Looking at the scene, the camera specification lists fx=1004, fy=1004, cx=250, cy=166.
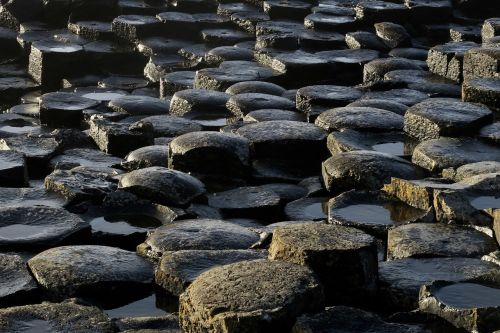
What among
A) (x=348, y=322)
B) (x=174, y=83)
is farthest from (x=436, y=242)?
(x=174, y=83)

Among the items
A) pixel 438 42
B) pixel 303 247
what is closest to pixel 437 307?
pixel 303 247

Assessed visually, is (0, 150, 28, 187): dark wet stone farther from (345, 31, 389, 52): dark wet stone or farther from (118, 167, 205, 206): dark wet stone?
(345, 31, 389, 52): dark wet stone

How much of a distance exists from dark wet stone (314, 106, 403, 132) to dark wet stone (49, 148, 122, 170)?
1151 mm

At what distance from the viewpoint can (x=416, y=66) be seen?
728 cm

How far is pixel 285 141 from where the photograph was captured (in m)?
5.20

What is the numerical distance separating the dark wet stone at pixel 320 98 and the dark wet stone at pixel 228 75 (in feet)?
2.68

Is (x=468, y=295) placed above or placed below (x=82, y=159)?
above

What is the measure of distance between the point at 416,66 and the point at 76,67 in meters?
2.90

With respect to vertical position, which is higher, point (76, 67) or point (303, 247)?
point (303, 247)

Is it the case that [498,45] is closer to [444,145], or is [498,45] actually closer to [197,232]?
[444,145]

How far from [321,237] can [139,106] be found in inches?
138

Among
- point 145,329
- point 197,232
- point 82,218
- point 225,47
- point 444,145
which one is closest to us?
point 145,329

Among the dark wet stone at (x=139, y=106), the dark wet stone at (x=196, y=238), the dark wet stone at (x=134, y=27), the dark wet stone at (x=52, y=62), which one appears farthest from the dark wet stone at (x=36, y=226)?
the dark wet stone at (x=134, y=27)

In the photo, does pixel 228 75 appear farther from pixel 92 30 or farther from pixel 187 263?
pixel 187 263
